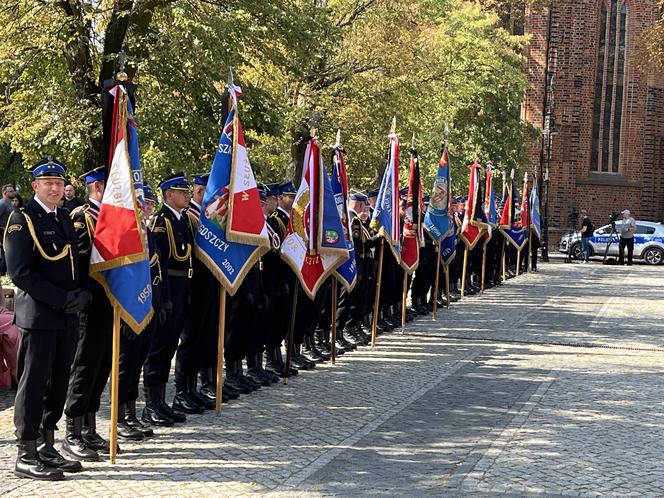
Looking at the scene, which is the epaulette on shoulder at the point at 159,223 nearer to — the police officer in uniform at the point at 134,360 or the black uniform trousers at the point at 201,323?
the police officer in uniform at the point at 134,360

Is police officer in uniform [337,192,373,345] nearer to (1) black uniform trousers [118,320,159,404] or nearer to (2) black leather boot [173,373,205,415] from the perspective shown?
(2) black leather boot [173,373,205,415]

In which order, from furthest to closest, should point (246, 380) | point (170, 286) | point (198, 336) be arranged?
point (246, 380) < point (198, 336) < point (170, 286)

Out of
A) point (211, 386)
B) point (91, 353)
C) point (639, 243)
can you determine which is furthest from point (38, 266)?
point (639, 243)

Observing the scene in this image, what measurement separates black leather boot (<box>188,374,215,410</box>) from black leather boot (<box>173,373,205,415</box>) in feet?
0.09

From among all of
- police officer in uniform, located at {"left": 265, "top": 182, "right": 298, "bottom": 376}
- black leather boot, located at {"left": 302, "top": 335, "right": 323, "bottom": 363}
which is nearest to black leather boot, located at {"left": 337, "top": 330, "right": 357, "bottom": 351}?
black leather boot, located at {"left": 302, "top": 335, "right": 323, "bottom": 363}

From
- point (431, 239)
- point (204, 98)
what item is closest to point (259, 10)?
point (204, 98)

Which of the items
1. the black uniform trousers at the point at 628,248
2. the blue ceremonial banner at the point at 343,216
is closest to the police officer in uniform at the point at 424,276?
the blue ceremonial banner at the point at 343,216

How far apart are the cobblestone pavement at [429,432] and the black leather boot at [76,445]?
0.16 m

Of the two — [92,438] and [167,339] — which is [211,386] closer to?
[167,339]

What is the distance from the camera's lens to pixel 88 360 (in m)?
7.38

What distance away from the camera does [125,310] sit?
725 centimetres

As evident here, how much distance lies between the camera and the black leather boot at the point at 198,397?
29.7 feet

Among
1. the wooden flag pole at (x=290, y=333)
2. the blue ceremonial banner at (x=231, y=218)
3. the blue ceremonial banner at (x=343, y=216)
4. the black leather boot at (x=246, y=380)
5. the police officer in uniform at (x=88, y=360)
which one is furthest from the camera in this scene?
the blue ceremonial banner at (x=343, y=216)

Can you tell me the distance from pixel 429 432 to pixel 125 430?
2388mm
